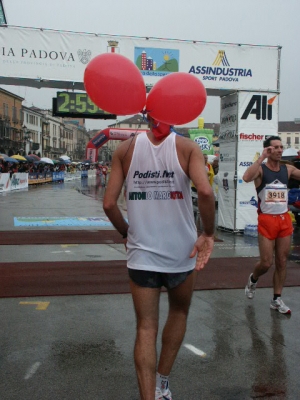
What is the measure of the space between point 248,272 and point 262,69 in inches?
222

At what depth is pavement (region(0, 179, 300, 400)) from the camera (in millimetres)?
3160

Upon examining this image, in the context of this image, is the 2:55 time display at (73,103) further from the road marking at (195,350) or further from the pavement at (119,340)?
the road marking at (195,350)

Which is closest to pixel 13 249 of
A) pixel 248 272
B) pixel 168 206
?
pixel 248 272

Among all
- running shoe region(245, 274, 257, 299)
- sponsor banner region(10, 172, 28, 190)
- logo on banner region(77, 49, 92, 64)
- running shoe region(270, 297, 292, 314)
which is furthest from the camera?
sponsor banner region(10, 172, 28, 190)

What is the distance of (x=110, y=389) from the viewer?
10.2 feet

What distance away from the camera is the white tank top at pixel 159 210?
2654 mm

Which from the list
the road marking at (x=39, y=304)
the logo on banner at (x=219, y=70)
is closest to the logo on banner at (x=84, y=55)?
the logo on banner at (x=219, y=70)

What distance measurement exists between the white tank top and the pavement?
105 cm

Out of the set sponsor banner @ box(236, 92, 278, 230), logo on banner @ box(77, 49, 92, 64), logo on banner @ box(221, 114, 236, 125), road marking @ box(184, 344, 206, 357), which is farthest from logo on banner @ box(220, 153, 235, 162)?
road marking @ box(184, 344, 206, 357)

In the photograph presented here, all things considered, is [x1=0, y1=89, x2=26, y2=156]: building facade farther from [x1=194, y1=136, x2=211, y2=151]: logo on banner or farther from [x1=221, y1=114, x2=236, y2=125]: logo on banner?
[x1=221, y1=114, x2=236, y2=125]: logo on banner

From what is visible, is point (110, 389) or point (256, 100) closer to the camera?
point (110, 389)

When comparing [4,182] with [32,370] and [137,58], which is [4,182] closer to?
[137,58]

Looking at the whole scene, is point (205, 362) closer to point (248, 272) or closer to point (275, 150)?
point (275, 150)

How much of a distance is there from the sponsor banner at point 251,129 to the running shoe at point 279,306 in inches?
228
